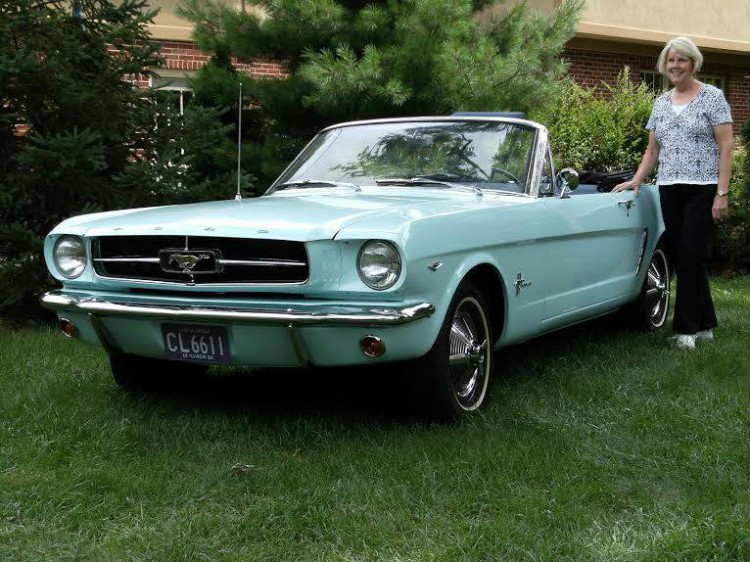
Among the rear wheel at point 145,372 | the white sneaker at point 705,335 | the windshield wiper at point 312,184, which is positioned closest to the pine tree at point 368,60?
the windshield wiper at point 312,184

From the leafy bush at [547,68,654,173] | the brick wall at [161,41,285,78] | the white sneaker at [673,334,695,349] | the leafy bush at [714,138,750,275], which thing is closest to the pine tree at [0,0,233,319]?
the white sneaker at [673,334,695,349]

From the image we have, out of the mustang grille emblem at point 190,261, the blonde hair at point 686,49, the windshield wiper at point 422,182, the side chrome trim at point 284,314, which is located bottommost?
the side chrome trim at point 284,314

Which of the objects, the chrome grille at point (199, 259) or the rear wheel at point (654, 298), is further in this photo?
the rear wheel at point (654, 298)

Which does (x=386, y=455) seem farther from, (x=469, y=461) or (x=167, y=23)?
(x=167, y=23)

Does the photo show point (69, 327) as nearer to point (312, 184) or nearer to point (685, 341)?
point (312, 184)

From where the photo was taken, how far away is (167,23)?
13695 mm

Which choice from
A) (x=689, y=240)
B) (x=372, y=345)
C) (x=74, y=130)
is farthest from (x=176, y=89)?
(x=372, y=345)

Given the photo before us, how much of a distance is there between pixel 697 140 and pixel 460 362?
2.62m

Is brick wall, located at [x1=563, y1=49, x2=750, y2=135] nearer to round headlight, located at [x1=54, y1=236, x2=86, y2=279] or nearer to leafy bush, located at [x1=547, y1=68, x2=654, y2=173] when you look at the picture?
leafy bush, located at [x1=547, y1=68, x2=654, y2=173]

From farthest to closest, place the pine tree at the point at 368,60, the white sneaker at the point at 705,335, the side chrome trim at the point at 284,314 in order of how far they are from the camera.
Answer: the pine tree at the point at 368,60 < the white sneaker at the point at 705,335 < the side chrome trim at the point at 284,314

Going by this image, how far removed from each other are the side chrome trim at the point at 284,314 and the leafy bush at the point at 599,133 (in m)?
8.49

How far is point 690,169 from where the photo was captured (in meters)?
6.25

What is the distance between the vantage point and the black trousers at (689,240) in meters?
6.26

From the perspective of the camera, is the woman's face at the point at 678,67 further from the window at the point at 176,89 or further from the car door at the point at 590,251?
the window at the point at 176,89
